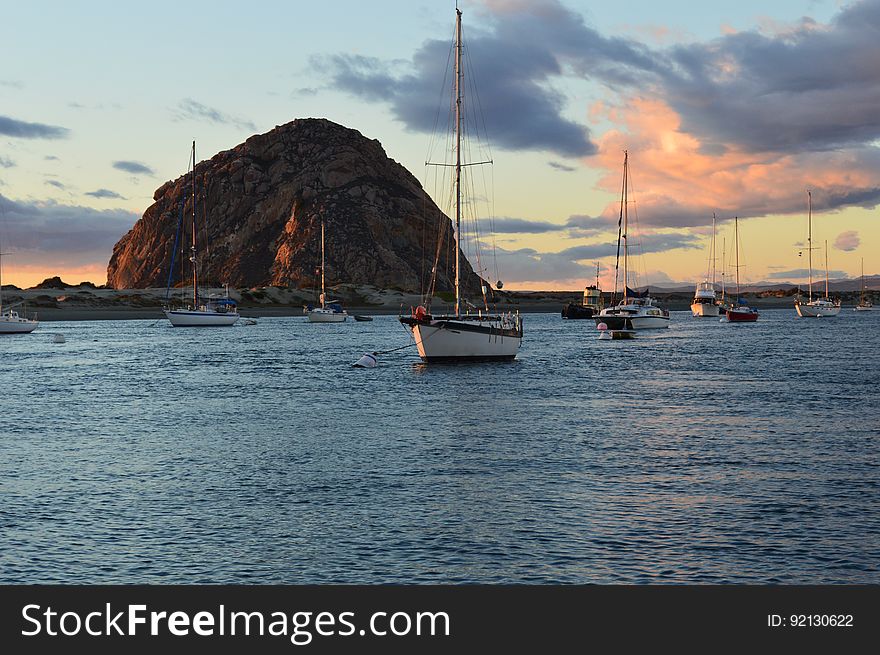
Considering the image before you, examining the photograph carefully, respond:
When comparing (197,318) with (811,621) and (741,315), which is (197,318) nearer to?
(741,315)

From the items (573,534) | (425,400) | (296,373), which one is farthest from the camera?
(296,373)

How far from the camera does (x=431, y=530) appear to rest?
17719mm

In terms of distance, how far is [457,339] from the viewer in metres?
59.8

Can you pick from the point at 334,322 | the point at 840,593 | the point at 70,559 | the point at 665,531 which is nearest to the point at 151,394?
the point at 70,559

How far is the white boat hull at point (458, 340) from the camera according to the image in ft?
196

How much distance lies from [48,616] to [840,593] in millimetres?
11138

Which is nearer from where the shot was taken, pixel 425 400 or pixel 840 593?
pixel 840 593

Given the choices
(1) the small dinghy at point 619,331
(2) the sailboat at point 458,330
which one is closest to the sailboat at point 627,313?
(1) the small dinghy at point 619,331

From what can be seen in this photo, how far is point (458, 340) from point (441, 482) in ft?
123

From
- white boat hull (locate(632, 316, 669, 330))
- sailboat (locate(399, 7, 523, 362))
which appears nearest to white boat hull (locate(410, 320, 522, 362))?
sailboat (locate(399, 7, 523, 362))

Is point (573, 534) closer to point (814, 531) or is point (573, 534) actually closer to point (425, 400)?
point (814, 531)

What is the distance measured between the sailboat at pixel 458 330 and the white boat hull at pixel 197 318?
250 feet

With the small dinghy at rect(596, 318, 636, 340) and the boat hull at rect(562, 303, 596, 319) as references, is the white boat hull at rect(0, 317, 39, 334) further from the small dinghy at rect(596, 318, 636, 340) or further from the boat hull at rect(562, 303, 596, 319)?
the boat hull at rect(562, 303, 596, 319)

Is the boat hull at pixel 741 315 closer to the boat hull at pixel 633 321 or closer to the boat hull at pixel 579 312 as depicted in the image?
the boat hull at pixel 579 312
